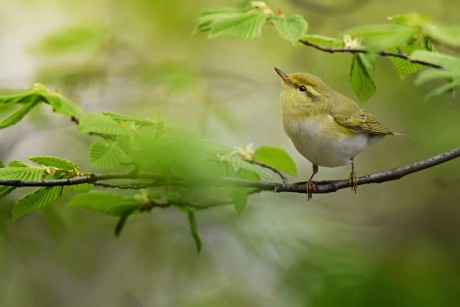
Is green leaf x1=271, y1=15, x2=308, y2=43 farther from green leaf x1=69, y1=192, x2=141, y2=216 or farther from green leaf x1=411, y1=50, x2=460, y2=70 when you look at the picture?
green leaf x1=69, y1=192, x2=141, y2=216

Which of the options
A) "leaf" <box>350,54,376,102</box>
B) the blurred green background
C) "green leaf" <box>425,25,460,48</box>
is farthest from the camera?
the blurred green background

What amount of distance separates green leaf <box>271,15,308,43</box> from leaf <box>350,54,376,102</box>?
288 millimetres

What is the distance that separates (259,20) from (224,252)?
371cm

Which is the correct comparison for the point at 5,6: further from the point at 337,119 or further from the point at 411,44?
the point at 411,44

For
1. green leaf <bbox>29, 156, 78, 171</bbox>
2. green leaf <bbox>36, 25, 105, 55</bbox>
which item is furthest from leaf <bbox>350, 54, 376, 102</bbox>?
green leaf <bbox>36, 25, 105, 55</bbox>

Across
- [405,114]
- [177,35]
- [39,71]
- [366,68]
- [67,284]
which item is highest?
[177,35]

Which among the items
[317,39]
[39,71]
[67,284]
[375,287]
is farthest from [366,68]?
[67,284]

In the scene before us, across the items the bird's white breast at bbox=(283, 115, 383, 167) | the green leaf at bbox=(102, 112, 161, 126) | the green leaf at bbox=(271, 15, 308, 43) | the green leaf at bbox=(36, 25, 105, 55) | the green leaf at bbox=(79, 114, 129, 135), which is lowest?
the green leaf at bbox=(79, 114, 129, 135)

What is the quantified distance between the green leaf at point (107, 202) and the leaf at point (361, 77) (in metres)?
0.99

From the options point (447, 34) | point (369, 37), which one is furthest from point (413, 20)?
point (447, 34)

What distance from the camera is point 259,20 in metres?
2.62

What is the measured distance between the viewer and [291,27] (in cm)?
258

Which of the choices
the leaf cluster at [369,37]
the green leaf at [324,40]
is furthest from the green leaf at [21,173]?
the green leaf at [324,40]

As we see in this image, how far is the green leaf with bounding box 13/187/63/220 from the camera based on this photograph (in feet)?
Result: 8.36
